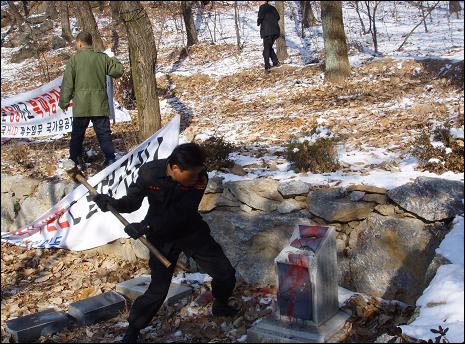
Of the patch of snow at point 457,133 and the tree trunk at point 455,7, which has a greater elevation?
the tree trunk at point 455,7

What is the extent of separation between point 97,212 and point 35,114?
8.81 feet

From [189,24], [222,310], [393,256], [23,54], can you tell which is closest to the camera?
[222,310]

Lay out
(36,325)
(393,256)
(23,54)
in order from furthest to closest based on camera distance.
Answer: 1. (23,54)
2. (393,256)
3. (36,325)

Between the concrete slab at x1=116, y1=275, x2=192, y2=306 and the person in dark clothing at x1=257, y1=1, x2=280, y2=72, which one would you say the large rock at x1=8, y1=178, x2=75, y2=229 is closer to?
the concrete slab at x1=116, y1=275, x2=192, y2=306

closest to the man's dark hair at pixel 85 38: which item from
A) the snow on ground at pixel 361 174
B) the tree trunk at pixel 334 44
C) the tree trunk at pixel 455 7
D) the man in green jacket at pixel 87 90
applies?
the man in green jacket at pixel 87 90

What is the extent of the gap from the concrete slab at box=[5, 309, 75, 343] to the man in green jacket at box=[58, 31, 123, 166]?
9.07 feet

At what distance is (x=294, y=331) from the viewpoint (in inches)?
147

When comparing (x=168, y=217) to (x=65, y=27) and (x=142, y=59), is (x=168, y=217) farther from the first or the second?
(x=65, y=27)

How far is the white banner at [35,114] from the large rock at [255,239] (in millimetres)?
3158

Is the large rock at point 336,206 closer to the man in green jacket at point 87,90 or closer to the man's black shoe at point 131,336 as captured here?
the man's black shoe at point 131,336

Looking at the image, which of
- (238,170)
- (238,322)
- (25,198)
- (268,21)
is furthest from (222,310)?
(268,21)

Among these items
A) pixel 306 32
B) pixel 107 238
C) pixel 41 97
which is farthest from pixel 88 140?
pixel 306 32

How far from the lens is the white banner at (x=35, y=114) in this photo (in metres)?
7.58

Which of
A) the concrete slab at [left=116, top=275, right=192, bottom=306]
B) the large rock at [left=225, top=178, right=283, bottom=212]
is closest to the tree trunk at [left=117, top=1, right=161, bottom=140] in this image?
the large rock at [left=225, top=178, right=283, bottom=212]
